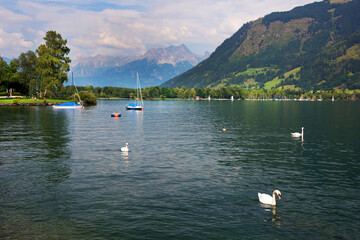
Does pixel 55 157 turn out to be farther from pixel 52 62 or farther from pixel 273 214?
pixel 52 62

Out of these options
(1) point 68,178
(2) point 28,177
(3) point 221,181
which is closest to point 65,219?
(1) point 68,178

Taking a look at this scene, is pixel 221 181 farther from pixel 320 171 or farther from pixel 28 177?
pixel 28 177

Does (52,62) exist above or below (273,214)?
above

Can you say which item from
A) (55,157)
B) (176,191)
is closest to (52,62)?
(55,157)

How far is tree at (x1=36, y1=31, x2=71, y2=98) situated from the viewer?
600 feet

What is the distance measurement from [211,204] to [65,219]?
35.9 feet

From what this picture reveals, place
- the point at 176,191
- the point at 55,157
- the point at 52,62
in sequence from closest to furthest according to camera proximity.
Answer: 1. the point at 176,191
2. the point at 55,157
3. the point at 52,62

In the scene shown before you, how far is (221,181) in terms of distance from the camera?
29781 mm

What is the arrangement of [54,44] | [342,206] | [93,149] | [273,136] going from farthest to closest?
[54,44], [273,136], [93,149], [342,206]

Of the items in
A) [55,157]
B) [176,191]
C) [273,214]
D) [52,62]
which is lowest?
[273,214]

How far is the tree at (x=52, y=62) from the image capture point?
18288cm

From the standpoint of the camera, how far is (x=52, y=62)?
184 meters

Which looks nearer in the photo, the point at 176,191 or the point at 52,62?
the point at 176,191

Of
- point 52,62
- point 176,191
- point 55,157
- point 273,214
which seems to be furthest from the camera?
point 52,62
